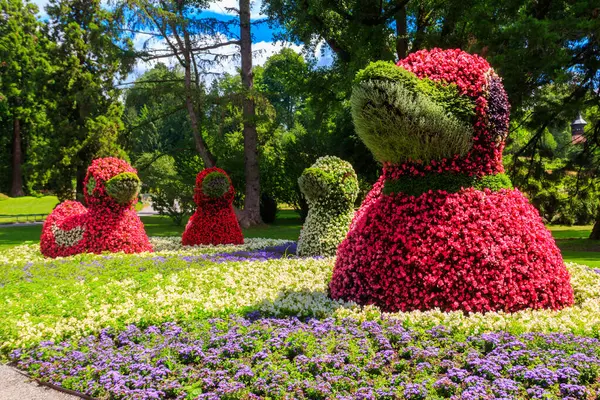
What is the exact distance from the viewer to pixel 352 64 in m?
18.3

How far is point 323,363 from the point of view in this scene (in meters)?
4.09

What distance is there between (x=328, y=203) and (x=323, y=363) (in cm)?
673

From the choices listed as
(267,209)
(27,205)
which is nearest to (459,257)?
(267,209)

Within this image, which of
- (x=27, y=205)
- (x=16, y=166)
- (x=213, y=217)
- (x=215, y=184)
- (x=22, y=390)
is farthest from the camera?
(x=16, y=166)

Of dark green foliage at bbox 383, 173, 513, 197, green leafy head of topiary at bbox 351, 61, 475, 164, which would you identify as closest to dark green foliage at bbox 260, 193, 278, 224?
dark green foliage at bbox 383, 173, 513, 197

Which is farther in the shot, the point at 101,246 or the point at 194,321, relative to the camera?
the point at 101,246

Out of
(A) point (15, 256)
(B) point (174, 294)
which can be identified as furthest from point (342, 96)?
(B) point (174, 294)

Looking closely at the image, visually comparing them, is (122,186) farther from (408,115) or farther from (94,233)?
(408,115)

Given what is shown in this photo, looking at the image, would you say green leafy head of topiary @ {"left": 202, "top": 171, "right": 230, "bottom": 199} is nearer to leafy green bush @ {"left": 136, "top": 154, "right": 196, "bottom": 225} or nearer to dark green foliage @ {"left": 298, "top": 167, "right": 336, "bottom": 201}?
dark green foliage @ {"left": 298, "top": 167, "right": 336, "bottom": 201}

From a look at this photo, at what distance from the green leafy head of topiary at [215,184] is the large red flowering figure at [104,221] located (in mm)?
1908

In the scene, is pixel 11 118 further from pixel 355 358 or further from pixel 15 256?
pixel 355 358

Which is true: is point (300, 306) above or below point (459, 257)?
below

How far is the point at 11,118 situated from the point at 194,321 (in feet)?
149

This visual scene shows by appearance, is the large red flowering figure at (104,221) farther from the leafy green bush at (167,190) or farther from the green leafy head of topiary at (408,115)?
the leafy green bush at (167,190)
